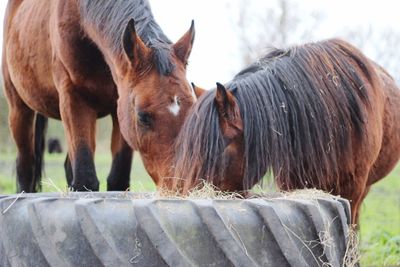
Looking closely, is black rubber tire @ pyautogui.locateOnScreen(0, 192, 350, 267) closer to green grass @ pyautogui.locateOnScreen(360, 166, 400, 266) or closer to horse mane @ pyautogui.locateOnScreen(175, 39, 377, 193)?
horse mane @ pyautogui.locateOnScreen(175, 39, 377, 193)

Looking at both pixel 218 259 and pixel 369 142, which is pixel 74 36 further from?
pixel 218 259

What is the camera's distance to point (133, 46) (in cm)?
380

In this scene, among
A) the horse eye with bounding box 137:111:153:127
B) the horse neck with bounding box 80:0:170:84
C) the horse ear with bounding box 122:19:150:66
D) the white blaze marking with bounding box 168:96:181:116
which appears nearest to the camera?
the white blaze marking with bounding box 168:96:181:116

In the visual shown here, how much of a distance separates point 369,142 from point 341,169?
0.25 metres

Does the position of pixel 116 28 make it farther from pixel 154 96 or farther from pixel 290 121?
pixel 290 121

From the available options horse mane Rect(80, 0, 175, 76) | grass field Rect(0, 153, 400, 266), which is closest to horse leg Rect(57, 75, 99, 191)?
grass field Rect(0, 153, 400, 266)

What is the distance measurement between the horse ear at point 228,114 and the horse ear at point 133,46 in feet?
3.43

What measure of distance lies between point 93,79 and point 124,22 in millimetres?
614

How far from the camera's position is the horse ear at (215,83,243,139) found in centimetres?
288

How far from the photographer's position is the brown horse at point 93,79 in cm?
362

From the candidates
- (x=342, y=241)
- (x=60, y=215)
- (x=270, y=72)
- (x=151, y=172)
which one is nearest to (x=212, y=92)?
(x=270, y=72)

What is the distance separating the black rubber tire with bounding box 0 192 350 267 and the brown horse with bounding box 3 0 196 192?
1613mm

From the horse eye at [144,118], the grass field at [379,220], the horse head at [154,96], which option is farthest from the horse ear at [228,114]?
the horse eye at [144,118]

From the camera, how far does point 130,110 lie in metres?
3.80
